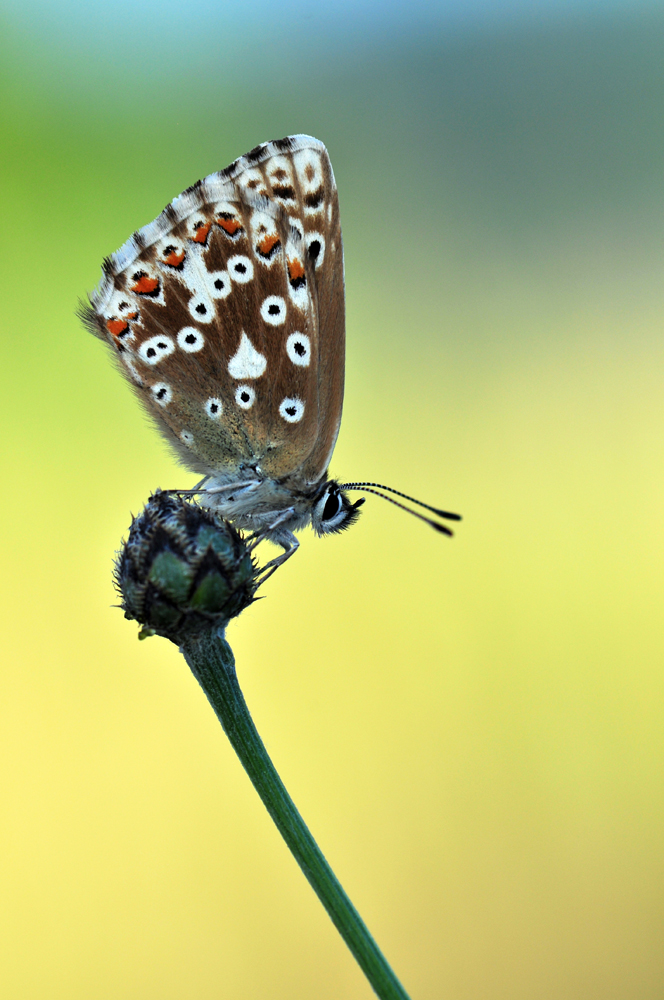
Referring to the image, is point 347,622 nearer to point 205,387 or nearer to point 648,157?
point 205,387

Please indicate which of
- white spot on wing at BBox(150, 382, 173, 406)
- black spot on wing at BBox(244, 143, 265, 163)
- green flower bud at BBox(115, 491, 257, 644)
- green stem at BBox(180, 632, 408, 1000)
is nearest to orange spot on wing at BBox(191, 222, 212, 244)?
black spot on wing at BBox(244, 143, 265, 163)

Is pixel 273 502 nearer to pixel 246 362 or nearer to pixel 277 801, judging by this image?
pixel 246 362

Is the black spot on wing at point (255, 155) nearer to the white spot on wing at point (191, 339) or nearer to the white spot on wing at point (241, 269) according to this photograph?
the white spot on wing at point (241, 269)

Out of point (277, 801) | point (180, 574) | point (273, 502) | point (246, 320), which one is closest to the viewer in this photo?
point (277, 801)

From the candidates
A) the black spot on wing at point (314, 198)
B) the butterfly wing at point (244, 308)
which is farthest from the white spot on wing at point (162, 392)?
the black spot on wing at point (314, 198)

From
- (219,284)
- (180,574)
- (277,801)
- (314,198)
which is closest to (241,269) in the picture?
(219,284)

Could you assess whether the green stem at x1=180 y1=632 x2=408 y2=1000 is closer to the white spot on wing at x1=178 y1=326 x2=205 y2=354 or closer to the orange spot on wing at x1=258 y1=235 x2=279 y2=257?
the white spot on wing at x1=178 y1=326 x2=205 y2=354

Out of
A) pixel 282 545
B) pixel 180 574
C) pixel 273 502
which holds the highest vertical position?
→ pixel 273 502
